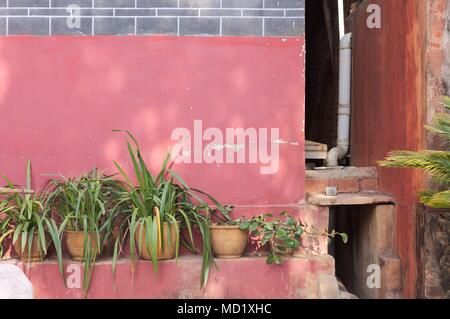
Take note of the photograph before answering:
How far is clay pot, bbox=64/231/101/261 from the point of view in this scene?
423cm

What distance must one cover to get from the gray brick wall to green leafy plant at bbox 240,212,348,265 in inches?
58.3

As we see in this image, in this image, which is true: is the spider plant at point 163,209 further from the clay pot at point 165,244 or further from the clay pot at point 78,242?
the clay pot at point 78,242

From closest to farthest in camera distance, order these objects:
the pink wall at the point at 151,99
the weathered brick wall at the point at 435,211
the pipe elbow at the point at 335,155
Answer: the weathered brick wall at the point at 435,211 → the pink wall at the point at 151,99 → the pipe elbow at the point at 335,155

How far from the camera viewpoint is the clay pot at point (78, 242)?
4230 millimetres

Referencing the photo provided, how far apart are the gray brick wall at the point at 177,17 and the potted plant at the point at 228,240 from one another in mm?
1533

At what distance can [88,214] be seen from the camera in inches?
169

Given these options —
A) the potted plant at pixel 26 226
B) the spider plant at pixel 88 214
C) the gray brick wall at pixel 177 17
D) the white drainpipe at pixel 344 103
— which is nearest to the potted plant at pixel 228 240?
the spider plant at pixel 88 214

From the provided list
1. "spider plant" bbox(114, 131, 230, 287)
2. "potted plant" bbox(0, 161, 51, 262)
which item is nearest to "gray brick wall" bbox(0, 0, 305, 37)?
"spider plant" bbox(114, 131, 230, 287)

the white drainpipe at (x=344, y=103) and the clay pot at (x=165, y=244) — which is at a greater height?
the white drainpipe at (x=344, y=103)

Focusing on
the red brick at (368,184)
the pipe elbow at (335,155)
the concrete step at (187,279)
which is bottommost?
the concrete step at (187,279)

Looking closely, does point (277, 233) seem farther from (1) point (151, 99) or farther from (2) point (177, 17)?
(2) point (177, 17)
